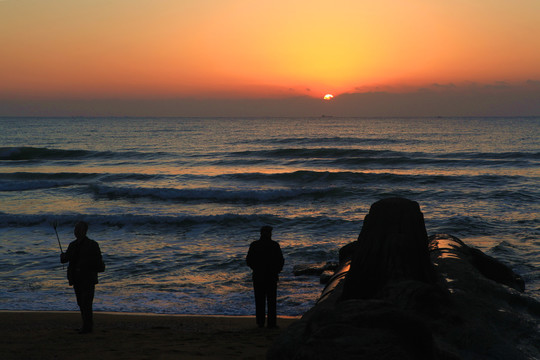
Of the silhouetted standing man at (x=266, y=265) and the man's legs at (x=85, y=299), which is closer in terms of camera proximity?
the man's legs at (x=85, y=299)

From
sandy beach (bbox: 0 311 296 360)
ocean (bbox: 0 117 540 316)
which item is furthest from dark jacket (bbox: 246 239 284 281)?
ocean (bbox: 0 117 540 316)

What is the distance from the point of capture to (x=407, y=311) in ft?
12.2

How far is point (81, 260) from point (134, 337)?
127 cm

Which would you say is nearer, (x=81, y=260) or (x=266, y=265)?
(x=81, y=260)

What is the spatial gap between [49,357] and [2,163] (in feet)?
139

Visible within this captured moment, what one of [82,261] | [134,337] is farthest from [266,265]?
[82,261]

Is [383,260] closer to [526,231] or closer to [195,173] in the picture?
[526,231]

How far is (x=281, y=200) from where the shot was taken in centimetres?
2364

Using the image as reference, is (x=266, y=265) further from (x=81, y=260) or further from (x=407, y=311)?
(x=407, y=311)

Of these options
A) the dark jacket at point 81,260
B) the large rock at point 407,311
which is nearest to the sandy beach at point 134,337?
the dark jacket at point 81,260

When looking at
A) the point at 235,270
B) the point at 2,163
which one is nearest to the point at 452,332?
the point at 235,270

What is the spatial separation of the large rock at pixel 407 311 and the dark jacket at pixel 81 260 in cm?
317

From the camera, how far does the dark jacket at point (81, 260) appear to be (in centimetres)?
668

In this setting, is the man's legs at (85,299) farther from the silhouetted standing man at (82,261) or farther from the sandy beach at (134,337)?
the sandy beach at (134,337)
